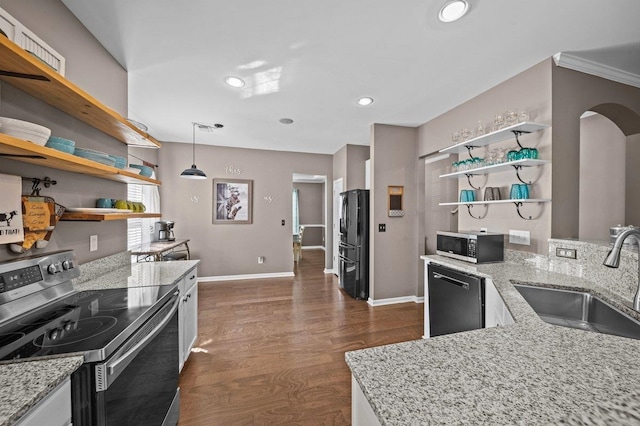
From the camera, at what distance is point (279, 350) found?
8.00ft

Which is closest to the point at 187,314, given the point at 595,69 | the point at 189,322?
the point at 189,322

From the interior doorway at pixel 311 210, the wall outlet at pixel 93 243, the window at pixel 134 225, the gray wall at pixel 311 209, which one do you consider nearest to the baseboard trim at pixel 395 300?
the wall outlet at pixel 93 243

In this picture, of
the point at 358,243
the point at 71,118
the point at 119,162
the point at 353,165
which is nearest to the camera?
the point at 71,118

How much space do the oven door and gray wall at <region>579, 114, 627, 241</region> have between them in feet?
14.0

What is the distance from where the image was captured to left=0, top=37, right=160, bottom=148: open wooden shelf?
100 centimetres

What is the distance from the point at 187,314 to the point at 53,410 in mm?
1435

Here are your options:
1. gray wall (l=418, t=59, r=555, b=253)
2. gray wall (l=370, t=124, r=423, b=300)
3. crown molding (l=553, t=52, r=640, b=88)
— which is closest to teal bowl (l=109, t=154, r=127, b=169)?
gray wall (l=370, t=124, r=423, b=300)

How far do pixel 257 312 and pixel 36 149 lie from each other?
9.30 feet

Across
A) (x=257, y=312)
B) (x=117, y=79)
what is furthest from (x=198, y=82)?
(x=257, y=312)

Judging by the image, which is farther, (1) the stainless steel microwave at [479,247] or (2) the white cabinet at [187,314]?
(1) the stainless steel microwave at [479,247]

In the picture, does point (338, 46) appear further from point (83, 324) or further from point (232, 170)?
point (232, 170)

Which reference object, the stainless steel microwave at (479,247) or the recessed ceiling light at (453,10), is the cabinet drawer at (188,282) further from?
the recessed ceiling light at (453,10)

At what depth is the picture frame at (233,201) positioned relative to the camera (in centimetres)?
482

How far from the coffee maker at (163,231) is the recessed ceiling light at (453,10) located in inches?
175
